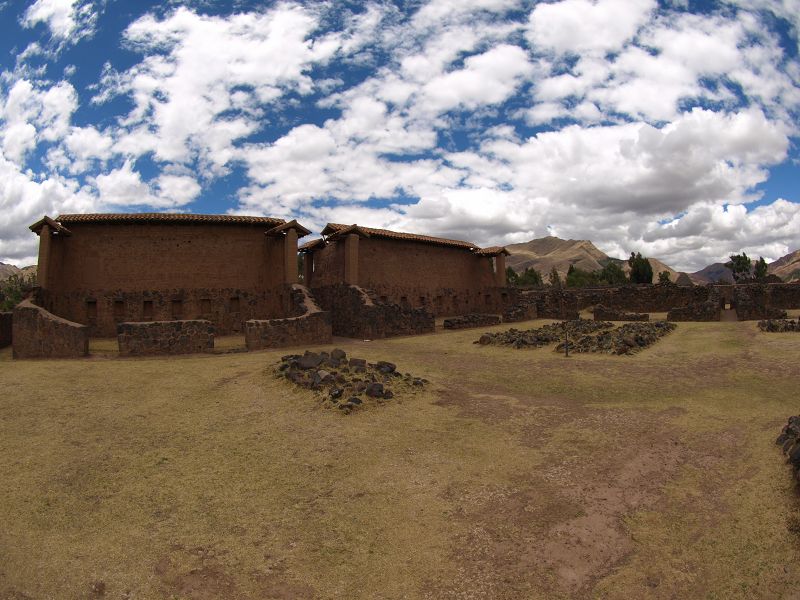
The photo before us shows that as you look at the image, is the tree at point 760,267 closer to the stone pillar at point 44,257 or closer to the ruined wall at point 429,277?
the ruined wall at point 429,277

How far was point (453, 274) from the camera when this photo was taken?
3553 cm

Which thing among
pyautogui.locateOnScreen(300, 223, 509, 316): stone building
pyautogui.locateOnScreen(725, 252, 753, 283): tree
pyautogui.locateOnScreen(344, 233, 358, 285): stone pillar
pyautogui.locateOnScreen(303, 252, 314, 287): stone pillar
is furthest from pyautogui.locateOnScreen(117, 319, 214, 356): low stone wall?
pyautogui.locateOnScreen(725, 252, 753, 283): tree

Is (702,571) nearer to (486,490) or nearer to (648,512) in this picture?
(648,512)

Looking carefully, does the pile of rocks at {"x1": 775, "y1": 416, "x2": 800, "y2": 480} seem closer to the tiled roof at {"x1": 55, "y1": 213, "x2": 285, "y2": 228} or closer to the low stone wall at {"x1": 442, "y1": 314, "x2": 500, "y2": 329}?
the low stone wall at {"x1": 442, "y1": 314, "x2": 500, "y2": 329}

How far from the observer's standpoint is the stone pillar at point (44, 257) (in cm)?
2319

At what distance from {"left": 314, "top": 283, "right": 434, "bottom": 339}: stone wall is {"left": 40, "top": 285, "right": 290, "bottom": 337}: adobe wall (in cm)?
308

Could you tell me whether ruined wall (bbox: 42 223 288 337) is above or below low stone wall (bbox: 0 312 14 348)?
above

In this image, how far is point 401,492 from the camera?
23.2 feet

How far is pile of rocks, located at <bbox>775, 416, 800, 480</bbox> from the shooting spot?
677cm

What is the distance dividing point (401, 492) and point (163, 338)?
14148mm

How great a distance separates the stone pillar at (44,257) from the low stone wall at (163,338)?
29.1 feet

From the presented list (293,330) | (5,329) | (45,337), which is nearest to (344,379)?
(293,330)

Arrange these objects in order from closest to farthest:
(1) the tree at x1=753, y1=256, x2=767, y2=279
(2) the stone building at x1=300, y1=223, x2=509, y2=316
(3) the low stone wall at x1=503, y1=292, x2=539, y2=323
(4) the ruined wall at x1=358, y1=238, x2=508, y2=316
A: (2) the stone building at x1=300, y1=223, x2=509, y2=316 < (4) the ruined wall at x1=358, y1=238, x2=508, y2=316 < (3) the low stone wall at x1=503, y1=292, x2=539, y2=323 < (1) the tree at x1=753, y1=256, x2=767, y2=279

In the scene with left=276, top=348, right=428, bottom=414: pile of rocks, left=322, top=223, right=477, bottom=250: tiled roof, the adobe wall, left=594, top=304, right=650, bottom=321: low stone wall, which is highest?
left=322, top=223, right=477, bottom=250: tiled roof
